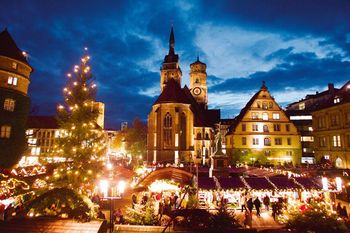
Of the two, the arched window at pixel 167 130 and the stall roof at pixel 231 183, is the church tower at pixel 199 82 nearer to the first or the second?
the arched window at pixel 167 130

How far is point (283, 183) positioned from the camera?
17.4m

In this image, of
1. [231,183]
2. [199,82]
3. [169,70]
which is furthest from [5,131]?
[199,82]

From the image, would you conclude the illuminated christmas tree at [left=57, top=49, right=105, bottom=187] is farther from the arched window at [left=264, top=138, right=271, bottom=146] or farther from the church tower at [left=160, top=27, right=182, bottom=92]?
the church tower at [left=160, top=27, right=182, bottom=92]

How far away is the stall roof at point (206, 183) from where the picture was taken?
16.6m

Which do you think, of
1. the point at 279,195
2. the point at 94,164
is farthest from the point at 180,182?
the point at 279,195

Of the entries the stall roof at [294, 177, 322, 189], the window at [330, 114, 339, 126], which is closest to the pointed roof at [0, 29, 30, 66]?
the stall roof at [294, 177, 322, 189]

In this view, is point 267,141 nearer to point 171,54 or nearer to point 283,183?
point 283,183

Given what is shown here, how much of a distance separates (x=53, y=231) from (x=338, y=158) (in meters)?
42.6

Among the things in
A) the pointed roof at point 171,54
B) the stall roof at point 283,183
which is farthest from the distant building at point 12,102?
the pointed roof at point 171,54

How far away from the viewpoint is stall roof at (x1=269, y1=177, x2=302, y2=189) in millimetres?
16922

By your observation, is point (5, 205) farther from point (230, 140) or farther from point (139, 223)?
point (230, 140)

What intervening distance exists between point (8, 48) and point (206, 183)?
3252 centimetres

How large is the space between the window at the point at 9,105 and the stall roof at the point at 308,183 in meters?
34.2

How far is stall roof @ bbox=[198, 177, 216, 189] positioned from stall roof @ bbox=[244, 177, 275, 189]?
2747mm
